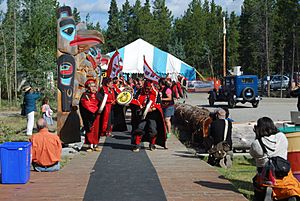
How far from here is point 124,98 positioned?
43.7 ft

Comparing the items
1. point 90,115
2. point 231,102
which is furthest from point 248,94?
point 90,115

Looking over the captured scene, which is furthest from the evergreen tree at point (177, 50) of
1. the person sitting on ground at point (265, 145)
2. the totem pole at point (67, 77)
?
the person sitting on ground at point (265, 145)

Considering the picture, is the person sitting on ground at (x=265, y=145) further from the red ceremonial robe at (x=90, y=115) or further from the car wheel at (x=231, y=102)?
the car wheel at (x=231, y=102)

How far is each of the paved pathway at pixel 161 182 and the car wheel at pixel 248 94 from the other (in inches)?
733

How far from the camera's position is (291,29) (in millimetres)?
49062

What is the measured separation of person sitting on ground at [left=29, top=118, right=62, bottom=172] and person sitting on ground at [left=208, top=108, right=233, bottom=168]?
3.01 m

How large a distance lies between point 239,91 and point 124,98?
16.8 meters

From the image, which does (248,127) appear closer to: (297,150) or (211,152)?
(211,152)

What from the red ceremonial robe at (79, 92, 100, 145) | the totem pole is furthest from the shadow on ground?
the totem pole

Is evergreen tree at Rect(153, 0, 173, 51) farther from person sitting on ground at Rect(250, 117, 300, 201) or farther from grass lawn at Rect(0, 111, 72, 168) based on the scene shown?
person sitting on ground at Rect(250, 117, 300, 201)

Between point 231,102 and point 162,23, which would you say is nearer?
point 231,102

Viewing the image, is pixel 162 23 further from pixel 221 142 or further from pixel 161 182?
pixel 161 182

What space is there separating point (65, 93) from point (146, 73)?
3.90m

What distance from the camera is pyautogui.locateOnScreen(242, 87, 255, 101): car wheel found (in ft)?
93.6
